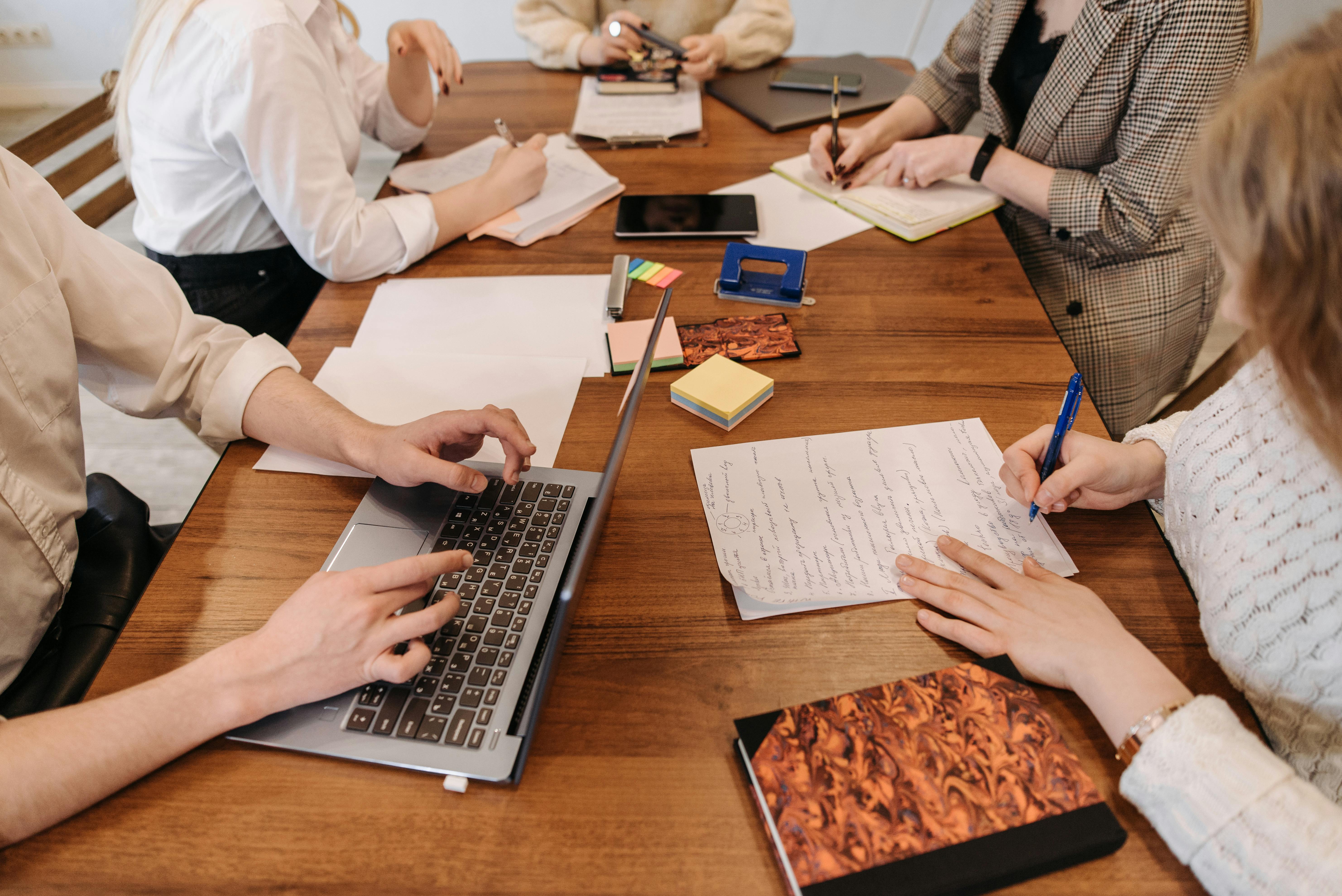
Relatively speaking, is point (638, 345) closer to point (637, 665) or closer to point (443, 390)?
point (443, 390)

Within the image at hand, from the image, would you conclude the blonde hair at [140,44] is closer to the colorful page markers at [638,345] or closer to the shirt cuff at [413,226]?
the shirt cuff at [413,226]

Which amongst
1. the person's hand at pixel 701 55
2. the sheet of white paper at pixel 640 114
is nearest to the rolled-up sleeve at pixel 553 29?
the sheet of white paper at pixel 640 114

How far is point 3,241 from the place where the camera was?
0.69m

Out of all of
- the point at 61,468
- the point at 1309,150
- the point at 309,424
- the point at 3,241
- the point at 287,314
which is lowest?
the point at 287,314

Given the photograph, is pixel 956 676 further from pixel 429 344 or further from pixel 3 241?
pixel 3 241

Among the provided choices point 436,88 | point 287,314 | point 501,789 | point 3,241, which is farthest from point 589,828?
point 436,88

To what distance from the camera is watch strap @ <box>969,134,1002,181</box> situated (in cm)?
108

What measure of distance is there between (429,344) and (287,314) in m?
0.51

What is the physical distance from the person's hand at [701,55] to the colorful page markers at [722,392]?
888 mm

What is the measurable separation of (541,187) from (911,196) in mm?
565

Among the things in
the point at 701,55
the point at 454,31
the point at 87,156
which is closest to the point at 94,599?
the point at 87,156

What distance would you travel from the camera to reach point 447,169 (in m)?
1.24

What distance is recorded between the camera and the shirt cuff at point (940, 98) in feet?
4.20

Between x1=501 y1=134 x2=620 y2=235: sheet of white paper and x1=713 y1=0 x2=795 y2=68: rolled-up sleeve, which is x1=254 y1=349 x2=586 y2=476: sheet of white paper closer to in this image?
x1=501 y1=134 x2=620 y2=235: sheet of white paper
